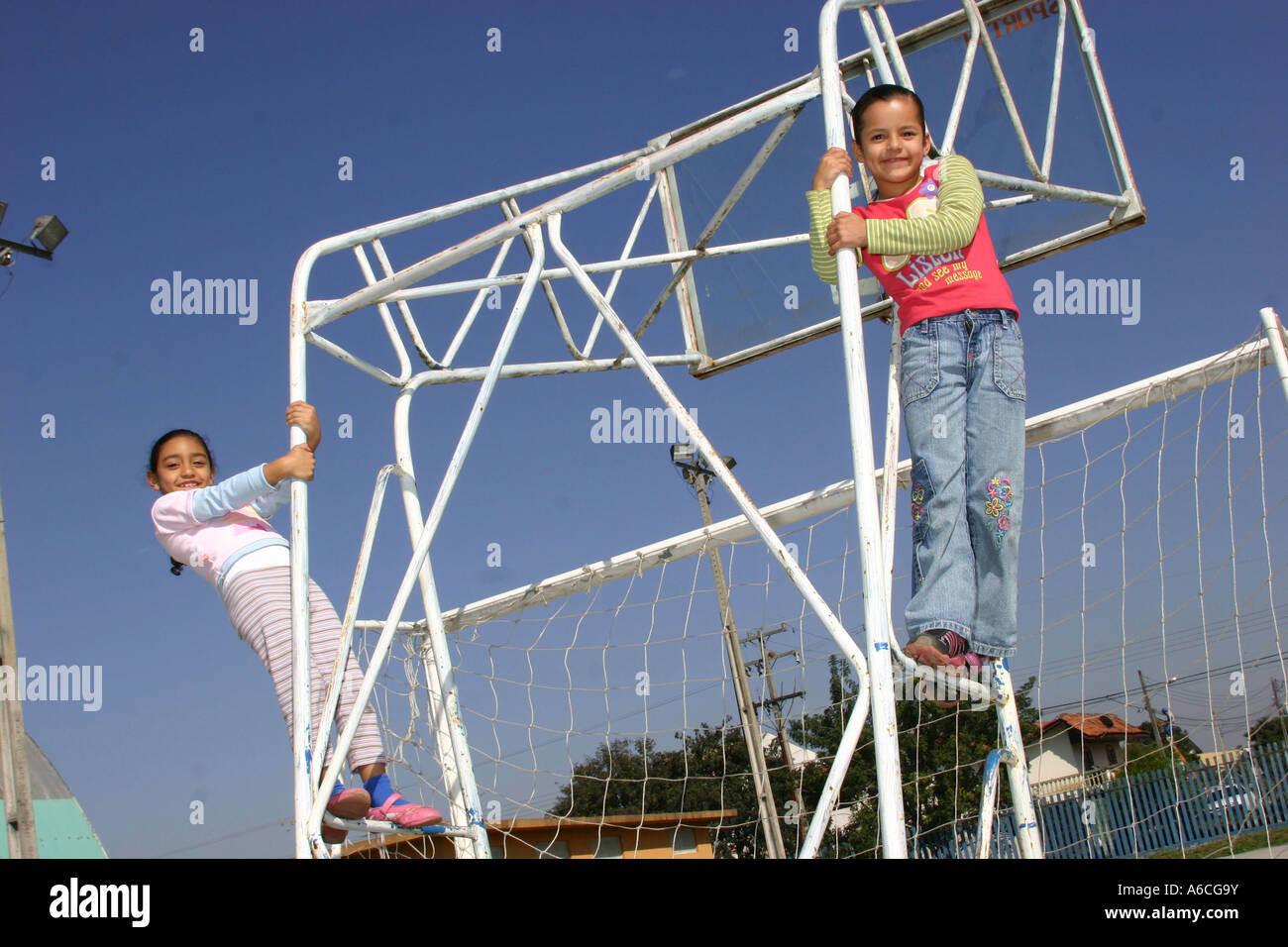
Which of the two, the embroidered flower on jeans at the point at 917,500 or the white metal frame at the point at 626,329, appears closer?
the white metal frame at the point at 626,329

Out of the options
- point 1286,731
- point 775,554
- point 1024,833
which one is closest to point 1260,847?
point 1286,731

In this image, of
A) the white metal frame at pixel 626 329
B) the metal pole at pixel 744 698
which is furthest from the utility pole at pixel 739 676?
the white metal frame at pixel 626 329

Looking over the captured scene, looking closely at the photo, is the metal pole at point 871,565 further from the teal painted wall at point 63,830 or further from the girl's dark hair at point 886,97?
the teal painted wall at point 63,830

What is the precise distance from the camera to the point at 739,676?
38.7ft

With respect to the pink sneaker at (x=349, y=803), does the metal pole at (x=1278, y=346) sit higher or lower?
higher

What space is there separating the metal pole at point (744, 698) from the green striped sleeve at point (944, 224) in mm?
1477

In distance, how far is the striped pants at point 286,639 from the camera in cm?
296

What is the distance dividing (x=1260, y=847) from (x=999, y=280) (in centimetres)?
320

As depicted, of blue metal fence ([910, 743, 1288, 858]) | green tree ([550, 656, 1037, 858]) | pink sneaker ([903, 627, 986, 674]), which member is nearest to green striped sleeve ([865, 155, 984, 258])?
pink sneaker ([903, 627, 986, 674])

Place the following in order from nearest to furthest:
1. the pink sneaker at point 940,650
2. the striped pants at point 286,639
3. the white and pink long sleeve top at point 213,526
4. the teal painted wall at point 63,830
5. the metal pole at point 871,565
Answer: the metal pole at point 871,565
the pink sneaker at point 940,650
the striped pants at point 286,639
the white and pink long sleeve top at point 213,526
the teal painted wall at point 63,830

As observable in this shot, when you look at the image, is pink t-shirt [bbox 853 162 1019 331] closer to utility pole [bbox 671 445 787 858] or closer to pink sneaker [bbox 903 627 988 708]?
pink sneaker [bbox 903 627 988 708]

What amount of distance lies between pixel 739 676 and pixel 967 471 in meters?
9.52

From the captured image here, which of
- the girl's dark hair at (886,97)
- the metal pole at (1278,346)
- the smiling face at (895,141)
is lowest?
the metal pole at (1278,346)

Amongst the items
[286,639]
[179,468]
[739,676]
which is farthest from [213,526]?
[739,676]
